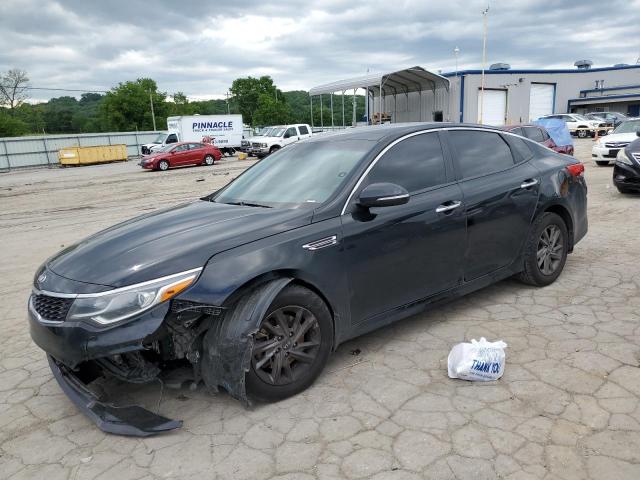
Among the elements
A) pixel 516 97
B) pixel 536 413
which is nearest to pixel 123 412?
pixel 536 413

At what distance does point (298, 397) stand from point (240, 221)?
116 centimetres

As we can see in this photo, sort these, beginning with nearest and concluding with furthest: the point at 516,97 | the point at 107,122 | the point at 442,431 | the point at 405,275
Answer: the point at 442,431 < the point at 405,275 < the point at 516,97 < the point at 107,122

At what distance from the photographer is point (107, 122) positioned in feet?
269

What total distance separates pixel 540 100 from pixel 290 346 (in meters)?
48.8

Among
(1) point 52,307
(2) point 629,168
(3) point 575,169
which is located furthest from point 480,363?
(2) point 629,168

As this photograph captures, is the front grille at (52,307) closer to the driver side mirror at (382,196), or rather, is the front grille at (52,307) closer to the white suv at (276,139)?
the driver side mirror at (382,196)

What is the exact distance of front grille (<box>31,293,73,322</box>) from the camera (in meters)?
2.74

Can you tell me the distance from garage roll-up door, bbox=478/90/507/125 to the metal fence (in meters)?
31.1

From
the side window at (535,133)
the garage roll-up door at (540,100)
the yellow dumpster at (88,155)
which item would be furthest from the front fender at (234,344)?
the garage roll-up door at (540,100)

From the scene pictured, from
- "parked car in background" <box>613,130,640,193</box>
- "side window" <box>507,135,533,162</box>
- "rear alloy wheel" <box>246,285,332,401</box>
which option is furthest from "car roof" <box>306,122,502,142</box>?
"parked car in background" <box>613,130,640,193</box>

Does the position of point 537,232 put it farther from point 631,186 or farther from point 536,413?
point 631,186

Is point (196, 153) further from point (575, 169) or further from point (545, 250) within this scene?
point (545, 250)

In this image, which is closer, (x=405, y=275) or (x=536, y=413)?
(x=536, y=413)

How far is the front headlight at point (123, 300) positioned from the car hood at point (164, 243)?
0.05m
